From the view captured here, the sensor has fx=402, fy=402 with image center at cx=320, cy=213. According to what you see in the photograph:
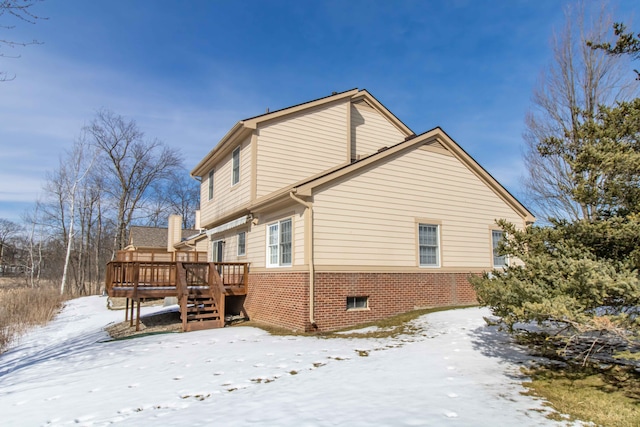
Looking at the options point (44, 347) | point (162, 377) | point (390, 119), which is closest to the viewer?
point (162, 377)

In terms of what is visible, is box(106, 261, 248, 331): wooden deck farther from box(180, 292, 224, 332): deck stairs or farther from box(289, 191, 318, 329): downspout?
box(289, 191, 318, 329): downspout

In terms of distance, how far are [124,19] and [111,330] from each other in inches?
419

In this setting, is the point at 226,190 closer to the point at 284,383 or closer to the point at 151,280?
the point at 151,280

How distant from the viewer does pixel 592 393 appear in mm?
5020

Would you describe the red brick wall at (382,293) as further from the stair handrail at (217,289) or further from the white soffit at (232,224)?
the white soffit at (232,224)

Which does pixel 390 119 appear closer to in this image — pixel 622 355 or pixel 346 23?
pixel 346 23

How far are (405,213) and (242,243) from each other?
19.4 ft

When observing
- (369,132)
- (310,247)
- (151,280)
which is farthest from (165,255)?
(310,247)

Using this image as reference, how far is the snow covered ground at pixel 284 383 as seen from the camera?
4.47 m

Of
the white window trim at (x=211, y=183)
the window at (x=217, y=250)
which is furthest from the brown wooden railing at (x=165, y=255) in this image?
the white window trim at (x=211, y=183)

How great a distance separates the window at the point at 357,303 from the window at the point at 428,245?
2.36m

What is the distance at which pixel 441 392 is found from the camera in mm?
5055

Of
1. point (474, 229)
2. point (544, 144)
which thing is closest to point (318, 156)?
point (474, 229)

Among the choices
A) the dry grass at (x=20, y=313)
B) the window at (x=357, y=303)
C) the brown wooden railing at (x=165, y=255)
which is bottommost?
the dry grass at (x=20, y=313)
